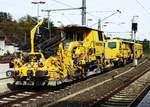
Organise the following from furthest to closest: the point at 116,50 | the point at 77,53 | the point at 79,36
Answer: the point at 116,50, the point at 79,36, the point at 77,53

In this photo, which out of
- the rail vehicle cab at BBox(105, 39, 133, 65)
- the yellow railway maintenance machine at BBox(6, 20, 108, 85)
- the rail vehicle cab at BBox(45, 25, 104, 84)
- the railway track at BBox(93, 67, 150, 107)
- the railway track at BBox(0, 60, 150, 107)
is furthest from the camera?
the rail vehicle cab at BBox(105, 39, 133, 65)

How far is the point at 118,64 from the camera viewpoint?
1693 inches

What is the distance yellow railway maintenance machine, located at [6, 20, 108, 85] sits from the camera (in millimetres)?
18766

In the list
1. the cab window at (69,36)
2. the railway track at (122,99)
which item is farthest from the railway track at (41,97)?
the cab window at (69,36)

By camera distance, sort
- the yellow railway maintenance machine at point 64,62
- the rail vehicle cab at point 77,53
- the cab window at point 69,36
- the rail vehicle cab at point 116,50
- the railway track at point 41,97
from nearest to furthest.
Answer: the railway track at point 41,97 < the yellow railway maintenance machine at point 64,62 < the rail vehicle cab at point 77,53 < the cab window at point 69,36 < the rail vehicle cab at point 116,50

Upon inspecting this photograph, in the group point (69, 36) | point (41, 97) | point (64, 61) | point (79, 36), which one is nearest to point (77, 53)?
point (69, 36)

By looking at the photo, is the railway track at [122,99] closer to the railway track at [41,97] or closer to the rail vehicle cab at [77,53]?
the railway track at [41,97]

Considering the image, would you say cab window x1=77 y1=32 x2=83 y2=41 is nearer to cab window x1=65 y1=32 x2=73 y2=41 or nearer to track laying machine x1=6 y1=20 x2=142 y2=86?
track laying machine x1=6 y1=20 x2=142 y2=86

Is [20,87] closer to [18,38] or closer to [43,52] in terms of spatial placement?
[43,52]

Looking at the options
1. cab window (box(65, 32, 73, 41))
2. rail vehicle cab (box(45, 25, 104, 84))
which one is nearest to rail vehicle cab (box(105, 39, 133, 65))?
rail vehicle cab (box(45, 25, 104, 84))

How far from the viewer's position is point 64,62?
784 inches

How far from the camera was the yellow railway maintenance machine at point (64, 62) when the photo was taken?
18.8m

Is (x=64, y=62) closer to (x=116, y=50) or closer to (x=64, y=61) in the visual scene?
(x=64, y=61)

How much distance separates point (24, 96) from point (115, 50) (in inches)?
1027
